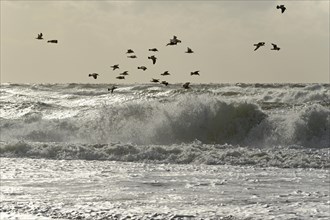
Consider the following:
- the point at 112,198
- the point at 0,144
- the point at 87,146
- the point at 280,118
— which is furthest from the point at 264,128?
the point at 112,198

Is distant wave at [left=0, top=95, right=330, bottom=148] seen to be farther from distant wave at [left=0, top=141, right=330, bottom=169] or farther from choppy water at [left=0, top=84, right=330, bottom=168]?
distant wave at [left=0, top=141, right=330, bottom=169]

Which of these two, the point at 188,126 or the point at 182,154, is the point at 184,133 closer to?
the point at 188,126

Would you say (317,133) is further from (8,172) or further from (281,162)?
(8,172)

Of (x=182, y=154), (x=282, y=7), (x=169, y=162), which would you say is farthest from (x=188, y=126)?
(x=282, y=7)

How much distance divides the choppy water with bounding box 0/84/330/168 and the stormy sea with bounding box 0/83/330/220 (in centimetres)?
3

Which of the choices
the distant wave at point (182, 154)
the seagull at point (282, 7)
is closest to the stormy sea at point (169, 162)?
the distant wave at point (182, 154)

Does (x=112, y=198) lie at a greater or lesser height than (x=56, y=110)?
lesser

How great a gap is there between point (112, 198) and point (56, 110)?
1956cm

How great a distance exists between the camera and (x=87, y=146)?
16.8 meters

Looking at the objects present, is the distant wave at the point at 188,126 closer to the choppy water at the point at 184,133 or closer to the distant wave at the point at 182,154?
the choppy water at the point at 184,133

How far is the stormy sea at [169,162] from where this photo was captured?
8.88 m

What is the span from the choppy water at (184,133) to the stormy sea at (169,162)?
0.03m

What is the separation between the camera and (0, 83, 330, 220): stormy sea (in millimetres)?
8875

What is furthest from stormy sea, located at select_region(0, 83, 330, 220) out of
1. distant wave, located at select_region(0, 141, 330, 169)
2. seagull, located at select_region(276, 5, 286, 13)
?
seagull, located at select_region(276, 5, 286, 13)
